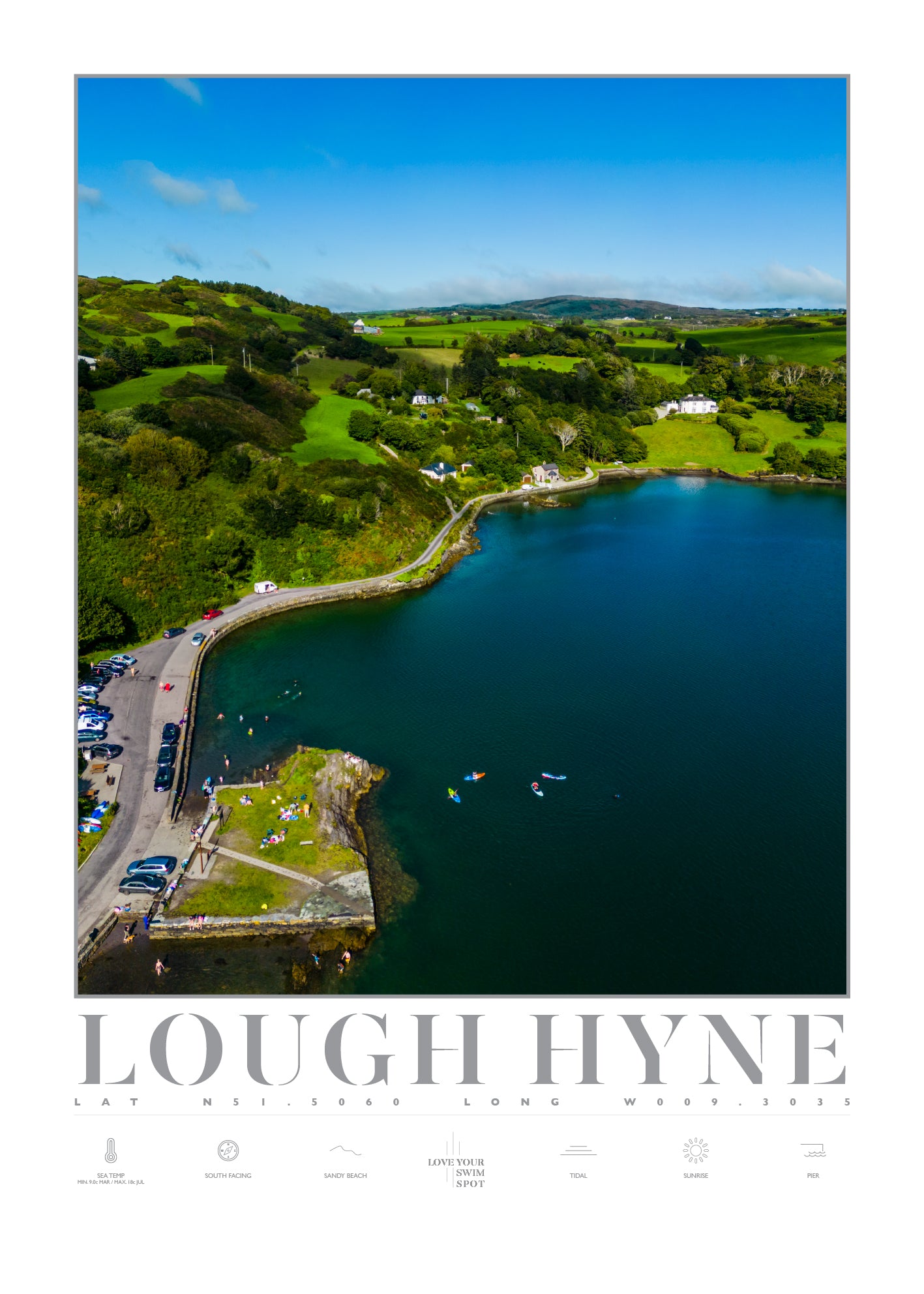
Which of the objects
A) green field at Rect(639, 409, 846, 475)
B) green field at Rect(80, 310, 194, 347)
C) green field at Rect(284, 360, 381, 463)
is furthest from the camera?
green field at Rect(639, 409, 846, 475)

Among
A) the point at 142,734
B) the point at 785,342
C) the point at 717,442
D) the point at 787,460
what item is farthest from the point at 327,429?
the point at 785,342

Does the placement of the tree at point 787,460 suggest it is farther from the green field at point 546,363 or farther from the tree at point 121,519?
the tree at point 121,519

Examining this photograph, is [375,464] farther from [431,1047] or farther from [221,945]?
[431,1047]

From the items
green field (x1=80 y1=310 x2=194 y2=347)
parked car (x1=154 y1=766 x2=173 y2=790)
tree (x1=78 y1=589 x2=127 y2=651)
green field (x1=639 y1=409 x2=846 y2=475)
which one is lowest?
parked car (x1=154 y1=766 x2=173 y2=790)

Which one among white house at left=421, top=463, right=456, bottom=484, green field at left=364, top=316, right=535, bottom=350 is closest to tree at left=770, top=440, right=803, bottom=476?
white house at left=421, top=463, right=456, bottom=484

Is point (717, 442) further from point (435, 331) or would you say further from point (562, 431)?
point (435, 331)

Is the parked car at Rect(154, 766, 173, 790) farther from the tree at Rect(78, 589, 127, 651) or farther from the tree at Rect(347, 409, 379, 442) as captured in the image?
the tree at Rect(347, 409, 379, 442)
